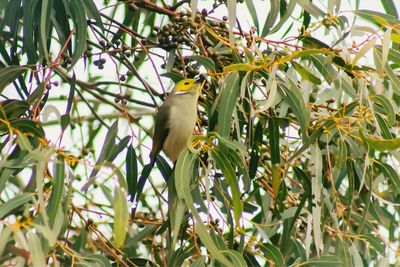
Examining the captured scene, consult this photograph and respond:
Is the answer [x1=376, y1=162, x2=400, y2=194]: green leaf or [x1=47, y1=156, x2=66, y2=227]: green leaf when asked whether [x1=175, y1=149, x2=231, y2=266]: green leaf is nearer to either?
[x1=47, y1=156, x2=66, y2=227]: green leaf

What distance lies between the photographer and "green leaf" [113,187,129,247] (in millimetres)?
3248

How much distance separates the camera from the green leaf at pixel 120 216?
3.25 metres

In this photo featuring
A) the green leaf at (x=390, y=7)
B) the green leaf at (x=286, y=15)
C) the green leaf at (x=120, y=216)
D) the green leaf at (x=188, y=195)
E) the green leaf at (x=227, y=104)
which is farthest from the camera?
the green leaf at (x=390, y=7)

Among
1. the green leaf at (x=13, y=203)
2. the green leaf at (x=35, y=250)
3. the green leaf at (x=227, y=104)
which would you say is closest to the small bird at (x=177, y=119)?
the green leaf at (x=227, y=104)

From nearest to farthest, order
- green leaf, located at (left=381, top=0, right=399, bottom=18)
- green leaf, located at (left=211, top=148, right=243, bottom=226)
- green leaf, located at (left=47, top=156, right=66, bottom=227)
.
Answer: green leaf, located at (left=47, top=156, right=66, bottom=227) → green leaf, located at (left=211, top=148, right=243, bottom=226) → green leaf, located at (left=381, top=0, right=399, bottom=18)

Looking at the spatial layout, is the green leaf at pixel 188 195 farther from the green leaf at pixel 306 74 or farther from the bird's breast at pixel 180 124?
the bird's breast at pixel 180 124

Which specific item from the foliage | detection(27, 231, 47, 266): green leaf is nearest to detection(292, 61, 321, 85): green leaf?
the foliage

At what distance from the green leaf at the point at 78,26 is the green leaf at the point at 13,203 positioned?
0.77 meters

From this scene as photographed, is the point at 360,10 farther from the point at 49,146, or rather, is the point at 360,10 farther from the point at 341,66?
the point at 49,146

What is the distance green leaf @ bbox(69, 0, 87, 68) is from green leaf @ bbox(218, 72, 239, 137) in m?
0.63

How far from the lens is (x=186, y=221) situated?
4035mm

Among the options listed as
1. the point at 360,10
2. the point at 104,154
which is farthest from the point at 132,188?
the point at 360,10

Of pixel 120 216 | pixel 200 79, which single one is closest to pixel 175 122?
pixel 200 79

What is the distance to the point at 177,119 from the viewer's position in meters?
4.62
